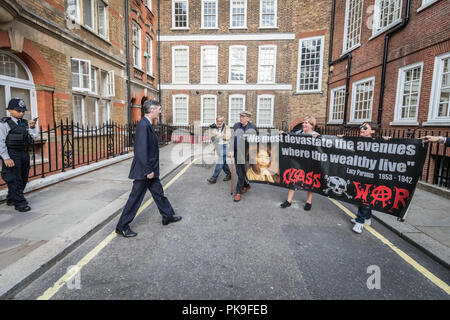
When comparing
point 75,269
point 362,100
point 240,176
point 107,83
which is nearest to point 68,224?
point 75,269

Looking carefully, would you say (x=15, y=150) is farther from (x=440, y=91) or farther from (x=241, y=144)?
(x=440, y=91)

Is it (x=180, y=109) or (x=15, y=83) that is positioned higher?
(x=180, y=109)

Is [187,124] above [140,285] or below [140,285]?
above

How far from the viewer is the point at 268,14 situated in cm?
1850

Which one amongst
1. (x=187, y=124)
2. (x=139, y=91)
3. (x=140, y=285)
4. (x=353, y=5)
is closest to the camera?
(x=140, y=285)

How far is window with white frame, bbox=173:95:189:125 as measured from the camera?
20.2 m

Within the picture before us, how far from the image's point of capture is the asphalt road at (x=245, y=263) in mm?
2486

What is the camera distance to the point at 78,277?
105 inches

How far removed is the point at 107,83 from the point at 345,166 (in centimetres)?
1119

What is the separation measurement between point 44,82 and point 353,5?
1539cm

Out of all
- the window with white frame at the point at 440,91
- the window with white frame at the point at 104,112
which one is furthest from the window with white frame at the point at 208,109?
the window with white frame at the point at 440,91
